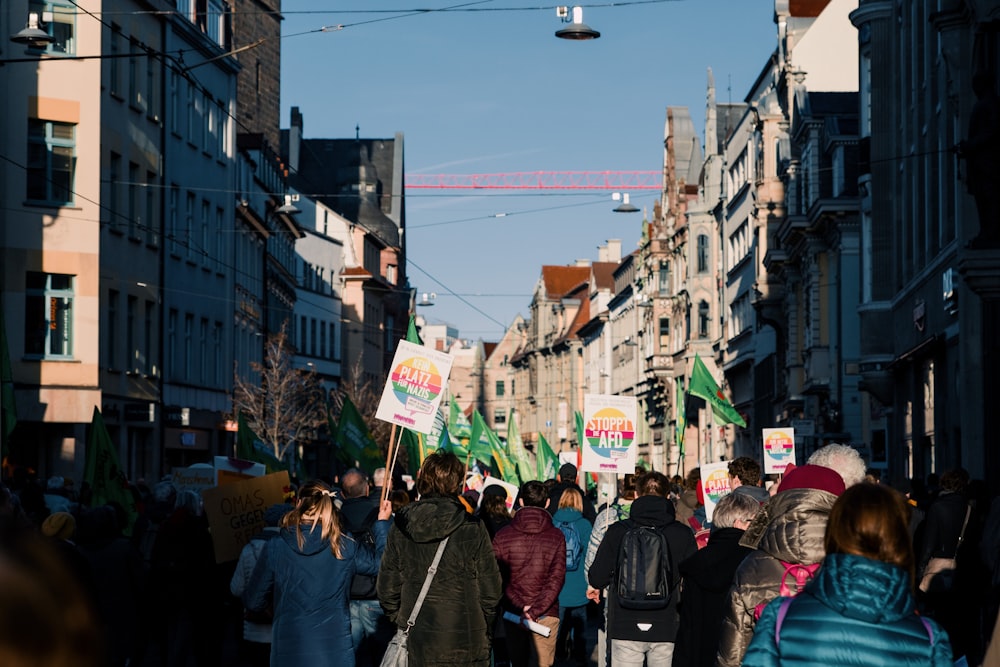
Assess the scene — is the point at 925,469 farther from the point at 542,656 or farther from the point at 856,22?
the point at 542,656

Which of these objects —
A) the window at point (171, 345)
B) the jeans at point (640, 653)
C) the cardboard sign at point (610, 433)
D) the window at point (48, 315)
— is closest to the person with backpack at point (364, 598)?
the jeans at point (640, 653)

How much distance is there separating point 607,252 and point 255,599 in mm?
140103

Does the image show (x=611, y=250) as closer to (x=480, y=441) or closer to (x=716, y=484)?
(x=480, y=441)

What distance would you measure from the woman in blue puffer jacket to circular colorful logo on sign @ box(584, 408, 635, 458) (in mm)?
15679

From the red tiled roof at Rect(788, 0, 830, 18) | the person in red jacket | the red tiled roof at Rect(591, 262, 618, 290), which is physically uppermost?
the red tiled roof at Rect(788, 0, 830, 18)

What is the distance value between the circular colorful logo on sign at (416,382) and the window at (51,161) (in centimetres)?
1975

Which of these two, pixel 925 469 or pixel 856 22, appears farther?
pixel 856 22

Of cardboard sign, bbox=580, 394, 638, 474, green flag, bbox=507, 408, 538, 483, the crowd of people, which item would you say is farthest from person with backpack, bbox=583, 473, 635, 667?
green flag, bbox=507, 408, 538, 483

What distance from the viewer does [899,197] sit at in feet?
110

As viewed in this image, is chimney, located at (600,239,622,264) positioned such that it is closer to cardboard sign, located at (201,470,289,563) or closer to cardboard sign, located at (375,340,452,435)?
cardboard sign, located at (375,340,452,435)

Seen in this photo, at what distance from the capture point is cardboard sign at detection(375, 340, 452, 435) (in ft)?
52.3

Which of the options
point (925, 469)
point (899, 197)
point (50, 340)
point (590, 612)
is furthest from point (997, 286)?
point (50, 340)

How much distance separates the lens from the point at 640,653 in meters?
10.4

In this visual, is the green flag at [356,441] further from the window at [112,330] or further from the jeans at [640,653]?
the jeans at [640,653]
